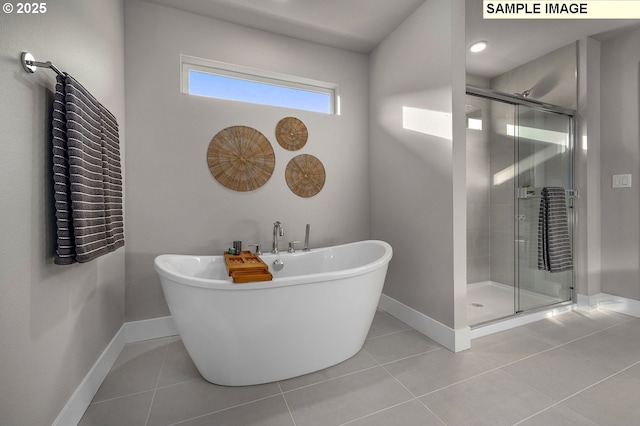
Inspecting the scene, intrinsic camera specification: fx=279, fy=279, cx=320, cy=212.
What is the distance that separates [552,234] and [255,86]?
302 centimetres

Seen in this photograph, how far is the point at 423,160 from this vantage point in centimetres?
222

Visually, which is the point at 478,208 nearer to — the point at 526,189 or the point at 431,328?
the point at 526,189

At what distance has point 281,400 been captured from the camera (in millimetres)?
1468

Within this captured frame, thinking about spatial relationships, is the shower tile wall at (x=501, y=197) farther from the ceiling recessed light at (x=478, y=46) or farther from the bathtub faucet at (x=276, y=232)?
the bathtub faucet at (x=276, y=232)

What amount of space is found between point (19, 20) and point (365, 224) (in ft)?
8.60

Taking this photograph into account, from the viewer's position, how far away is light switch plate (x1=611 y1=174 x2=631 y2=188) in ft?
8.35

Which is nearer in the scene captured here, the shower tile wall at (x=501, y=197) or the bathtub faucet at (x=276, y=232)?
the bathtub faucet at (x=276, y=232)

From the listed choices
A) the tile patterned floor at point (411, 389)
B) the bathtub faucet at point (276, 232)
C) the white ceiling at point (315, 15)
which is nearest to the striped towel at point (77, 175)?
the tile patterned floor at point (411, 389)

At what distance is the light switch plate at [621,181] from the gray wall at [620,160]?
33 millimetres

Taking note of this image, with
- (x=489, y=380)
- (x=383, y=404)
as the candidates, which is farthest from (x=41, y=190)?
(x=489, y=380)

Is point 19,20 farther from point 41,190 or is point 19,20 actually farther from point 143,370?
point 143,370

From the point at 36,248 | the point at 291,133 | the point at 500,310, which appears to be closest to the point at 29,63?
the point at 36,248

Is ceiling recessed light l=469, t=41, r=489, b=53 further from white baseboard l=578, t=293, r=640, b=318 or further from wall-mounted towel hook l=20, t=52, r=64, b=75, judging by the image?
wall-mounted towel hook l=20, t=52, r=64, b=75

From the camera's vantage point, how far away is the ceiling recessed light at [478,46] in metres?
2.71
